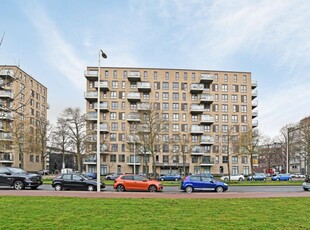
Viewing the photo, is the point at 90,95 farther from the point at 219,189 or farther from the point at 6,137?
the point at 219,189

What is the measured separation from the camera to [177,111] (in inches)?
2876

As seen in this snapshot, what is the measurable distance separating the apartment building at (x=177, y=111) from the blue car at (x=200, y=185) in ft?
142

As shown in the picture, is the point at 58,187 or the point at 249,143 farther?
the point at 249,143

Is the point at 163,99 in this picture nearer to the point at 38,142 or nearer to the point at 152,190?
the point at 38,142

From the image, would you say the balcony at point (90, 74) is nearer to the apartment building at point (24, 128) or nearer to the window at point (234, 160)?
the apartment building at point (24, 128)

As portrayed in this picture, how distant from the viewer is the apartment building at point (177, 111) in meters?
70.2

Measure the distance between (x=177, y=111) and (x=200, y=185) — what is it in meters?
49.3

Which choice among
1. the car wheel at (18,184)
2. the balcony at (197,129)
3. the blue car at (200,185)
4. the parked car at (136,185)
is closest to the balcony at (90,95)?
the balcony at (197,129)

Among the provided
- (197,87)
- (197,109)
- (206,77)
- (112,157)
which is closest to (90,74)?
(112,157)

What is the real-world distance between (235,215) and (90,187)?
15.4 metres

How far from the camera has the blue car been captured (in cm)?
2408

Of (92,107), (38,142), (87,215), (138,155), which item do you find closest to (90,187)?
(87,215)

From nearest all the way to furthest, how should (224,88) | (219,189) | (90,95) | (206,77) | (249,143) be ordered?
(219,189)
(249,143)
(90,95)
(206,77)
(224,88)

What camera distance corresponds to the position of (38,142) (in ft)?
189
